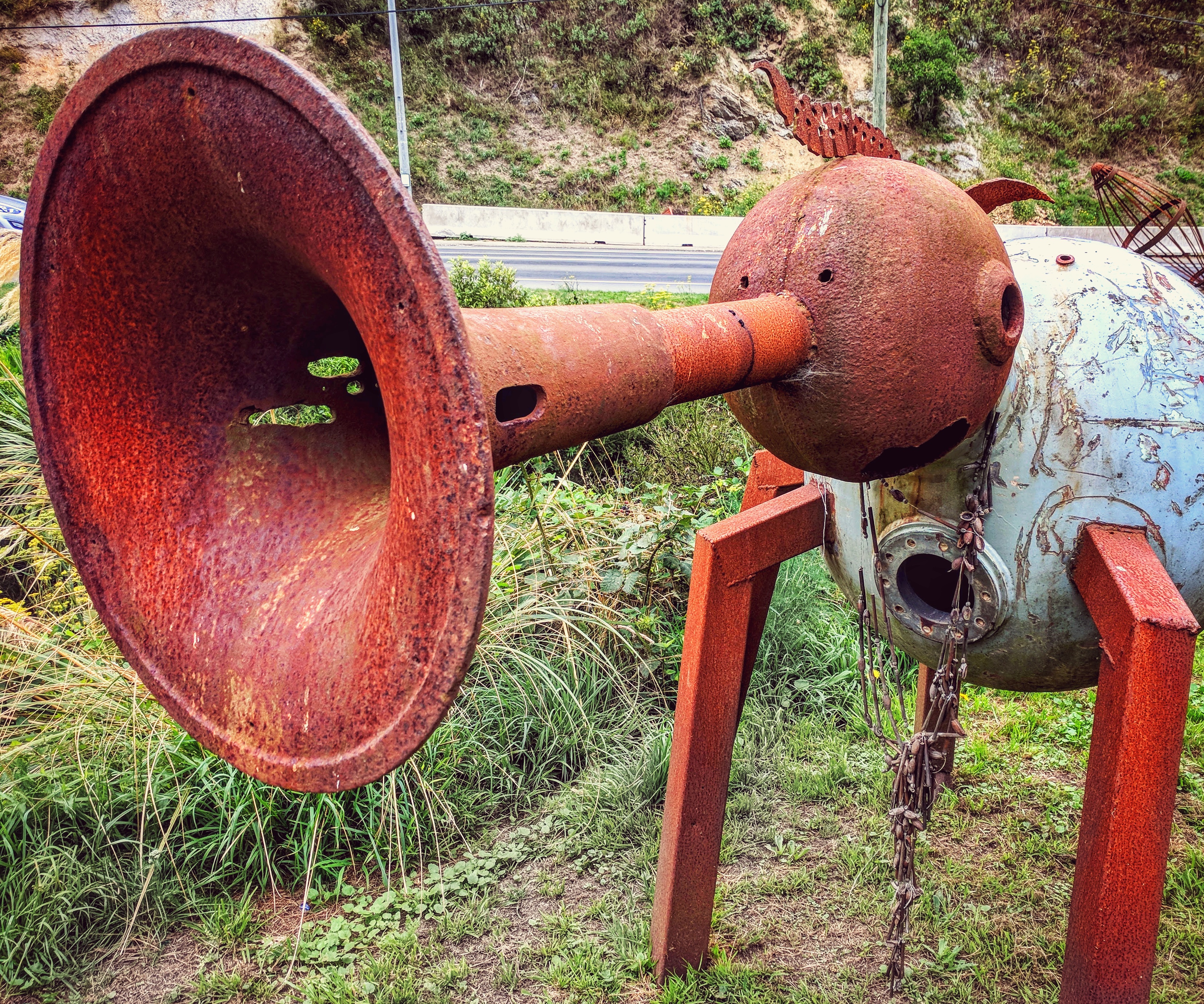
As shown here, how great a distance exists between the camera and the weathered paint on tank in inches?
61.7

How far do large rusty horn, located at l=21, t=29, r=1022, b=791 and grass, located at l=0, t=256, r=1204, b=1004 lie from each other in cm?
171

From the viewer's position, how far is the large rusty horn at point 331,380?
79 centimetres

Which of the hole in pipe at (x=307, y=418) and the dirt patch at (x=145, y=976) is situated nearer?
the hole in pipe at (x=307, y=418)

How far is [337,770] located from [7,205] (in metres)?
11.8

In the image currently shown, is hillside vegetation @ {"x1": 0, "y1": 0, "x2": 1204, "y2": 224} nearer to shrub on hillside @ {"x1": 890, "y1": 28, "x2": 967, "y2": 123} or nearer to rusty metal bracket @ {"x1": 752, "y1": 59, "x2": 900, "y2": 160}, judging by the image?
shrub on hillside @ {"x1": 890, "y1": 28, "x2": 967, "y2": 123}

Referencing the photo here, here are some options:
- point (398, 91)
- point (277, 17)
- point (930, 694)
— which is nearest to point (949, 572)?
point (930, 694)

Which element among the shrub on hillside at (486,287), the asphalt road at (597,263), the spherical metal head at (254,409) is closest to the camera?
the spherical metal head at (254,409)

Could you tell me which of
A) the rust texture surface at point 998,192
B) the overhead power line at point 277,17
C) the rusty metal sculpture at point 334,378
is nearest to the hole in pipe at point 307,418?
the rusty metal sculpture at point 334,378

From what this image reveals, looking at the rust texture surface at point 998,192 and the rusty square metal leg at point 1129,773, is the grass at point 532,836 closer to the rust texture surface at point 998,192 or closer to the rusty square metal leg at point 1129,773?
the rusty square metal leg at point 1129,773

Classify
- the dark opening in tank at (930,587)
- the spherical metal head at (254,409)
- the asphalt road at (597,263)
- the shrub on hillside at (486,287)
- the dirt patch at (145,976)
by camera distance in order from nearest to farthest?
the spherical metal head at (254,409), the dark opening in tank at (930,587), the dirt patch at (145,976), the shrub on hillside at (486,287), the asphalt road at (597,263)

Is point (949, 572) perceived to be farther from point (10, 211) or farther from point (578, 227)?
point (578, 227)

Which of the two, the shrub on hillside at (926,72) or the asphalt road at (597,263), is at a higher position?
the shrub on hillside at (926,72)

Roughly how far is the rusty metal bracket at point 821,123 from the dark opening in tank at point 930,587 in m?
0.85

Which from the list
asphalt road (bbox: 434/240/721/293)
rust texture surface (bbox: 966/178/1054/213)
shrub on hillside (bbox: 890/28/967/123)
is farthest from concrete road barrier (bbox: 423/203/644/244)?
rust texture surface (bbox: 966/178/1054/213)
